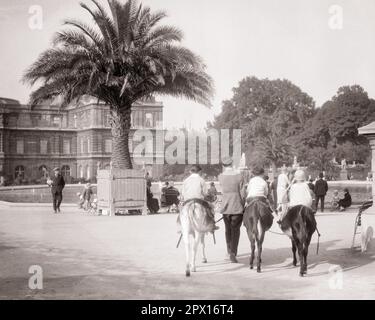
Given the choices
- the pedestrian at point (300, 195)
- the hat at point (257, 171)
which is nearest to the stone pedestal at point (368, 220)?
the pedestrian at point (300, 195)

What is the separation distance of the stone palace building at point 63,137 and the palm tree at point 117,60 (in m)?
41.5

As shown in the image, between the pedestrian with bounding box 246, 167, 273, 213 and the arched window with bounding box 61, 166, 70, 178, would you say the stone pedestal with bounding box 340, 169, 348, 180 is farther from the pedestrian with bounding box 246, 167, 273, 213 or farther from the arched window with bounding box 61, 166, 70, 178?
the pedestrian with bounding box 246, 167, 273, 213

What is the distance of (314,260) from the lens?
971 cm

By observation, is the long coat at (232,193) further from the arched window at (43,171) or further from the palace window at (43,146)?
the palace window at (43,146)

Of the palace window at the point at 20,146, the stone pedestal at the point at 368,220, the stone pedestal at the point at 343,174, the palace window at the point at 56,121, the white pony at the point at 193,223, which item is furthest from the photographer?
the palace window at the point at 56,121

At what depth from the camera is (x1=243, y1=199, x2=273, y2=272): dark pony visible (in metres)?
8.77

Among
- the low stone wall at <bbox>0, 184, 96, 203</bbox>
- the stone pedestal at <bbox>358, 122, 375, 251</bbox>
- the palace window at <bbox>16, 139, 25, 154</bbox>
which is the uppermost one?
the palace window at <bbox>16, 139, 25, 154</bbox>

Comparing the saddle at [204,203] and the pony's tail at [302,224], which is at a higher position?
the saddle at [204,203]

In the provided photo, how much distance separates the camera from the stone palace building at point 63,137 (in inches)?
2466

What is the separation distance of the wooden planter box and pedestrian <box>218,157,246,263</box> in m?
9.88

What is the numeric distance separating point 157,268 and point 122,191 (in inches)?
412

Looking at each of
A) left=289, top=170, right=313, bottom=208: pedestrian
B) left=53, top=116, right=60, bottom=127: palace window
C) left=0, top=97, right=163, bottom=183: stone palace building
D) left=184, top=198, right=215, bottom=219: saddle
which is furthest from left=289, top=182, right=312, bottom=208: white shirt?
left=53, top=116, right=60, bottom=127: palace window
